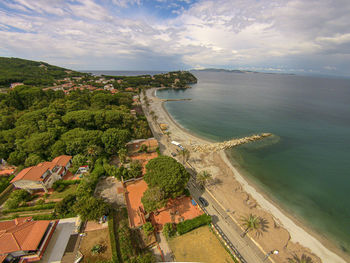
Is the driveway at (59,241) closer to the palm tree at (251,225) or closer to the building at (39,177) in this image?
the building at (39,177)

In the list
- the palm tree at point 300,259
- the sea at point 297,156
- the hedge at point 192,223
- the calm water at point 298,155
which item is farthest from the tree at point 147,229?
the calm water at point 298,155

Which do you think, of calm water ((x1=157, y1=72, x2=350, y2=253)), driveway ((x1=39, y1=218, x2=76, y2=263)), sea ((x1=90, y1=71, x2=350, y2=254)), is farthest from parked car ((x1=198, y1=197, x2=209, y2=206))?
driveway ((x1=39, y1=218, x2=76, y2=263))

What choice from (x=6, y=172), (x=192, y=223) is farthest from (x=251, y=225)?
(x=6, y=172)

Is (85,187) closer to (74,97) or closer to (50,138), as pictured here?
(50,138)

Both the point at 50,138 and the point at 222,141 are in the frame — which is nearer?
the point at 50,138

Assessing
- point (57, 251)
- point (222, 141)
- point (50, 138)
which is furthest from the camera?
point (222, 141)

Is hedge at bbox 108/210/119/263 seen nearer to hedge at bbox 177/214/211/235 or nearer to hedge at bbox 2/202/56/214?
hedge at bbox 177/214/211/235

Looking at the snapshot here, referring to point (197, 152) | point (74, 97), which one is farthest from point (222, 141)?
point (74, 97)

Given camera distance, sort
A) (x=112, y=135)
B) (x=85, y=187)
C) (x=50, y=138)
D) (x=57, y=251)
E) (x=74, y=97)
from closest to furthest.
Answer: (x=57, y=251), (x=85, y=187), (x=50, y=138), (x=112, y=135), (x=74, y=97)
